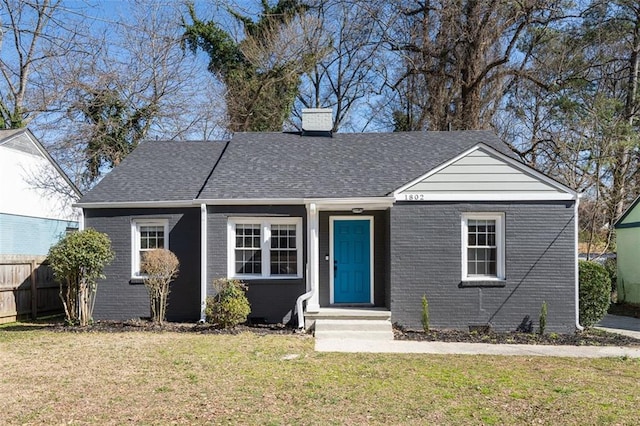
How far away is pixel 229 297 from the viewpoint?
11719 millimetres

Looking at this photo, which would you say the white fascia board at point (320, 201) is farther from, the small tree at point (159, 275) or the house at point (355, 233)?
the small tree at point (159, 275)

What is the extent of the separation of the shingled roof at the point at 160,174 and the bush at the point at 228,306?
105 inches

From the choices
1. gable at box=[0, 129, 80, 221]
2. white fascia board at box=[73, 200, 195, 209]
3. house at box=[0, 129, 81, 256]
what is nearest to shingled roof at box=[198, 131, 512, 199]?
white fascia board at box=[73, 200, 195, 209]

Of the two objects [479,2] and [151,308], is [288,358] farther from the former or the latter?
[479,2]

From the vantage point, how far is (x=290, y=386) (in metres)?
7.06

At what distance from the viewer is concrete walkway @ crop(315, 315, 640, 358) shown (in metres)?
9.70

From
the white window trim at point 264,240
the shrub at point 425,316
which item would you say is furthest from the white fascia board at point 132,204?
the shrub at point 425,316

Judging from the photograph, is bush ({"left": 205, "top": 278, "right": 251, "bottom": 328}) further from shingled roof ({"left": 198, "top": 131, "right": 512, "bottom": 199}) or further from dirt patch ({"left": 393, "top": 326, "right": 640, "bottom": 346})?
dirt patch ({"left": 393, "top": 326, "right": 640, "bottom": 346})

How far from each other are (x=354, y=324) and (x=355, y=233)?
8.29 ft

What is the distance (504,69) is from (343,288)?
51.3ft

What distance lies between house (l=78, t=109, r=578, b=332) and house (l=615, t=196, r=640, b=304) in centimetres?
639

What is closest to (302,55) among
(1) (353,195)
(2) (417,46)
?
(2) (417,46)

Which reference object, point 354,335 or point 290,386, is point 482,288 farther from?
point 290,386

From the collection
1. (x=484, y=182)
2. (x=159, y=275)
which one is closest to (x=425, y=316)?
(x=484, y=182)
